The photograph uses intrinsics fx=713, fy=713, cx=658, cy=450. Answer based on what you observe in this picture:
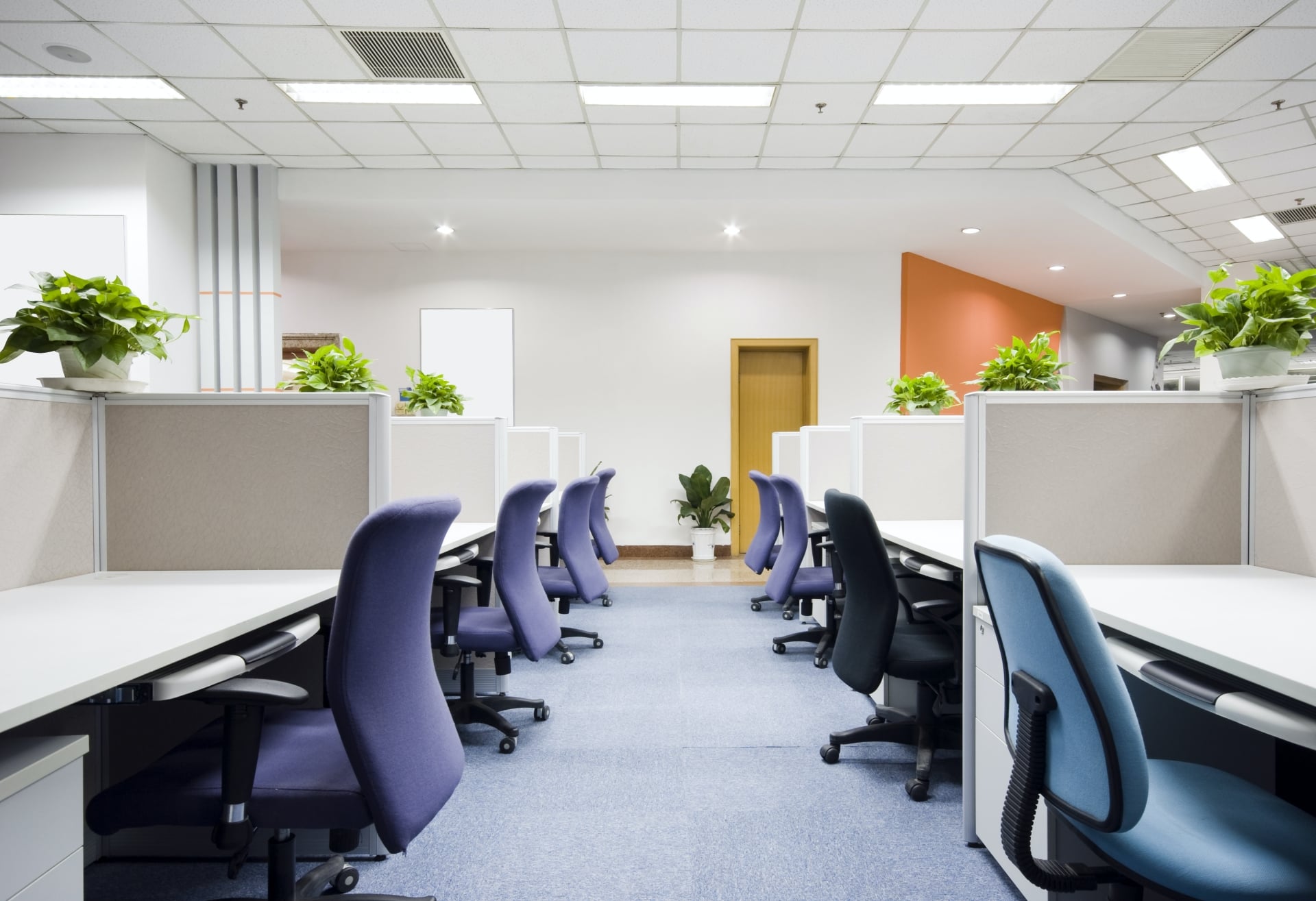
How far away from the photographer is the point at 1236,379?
4.89 ft

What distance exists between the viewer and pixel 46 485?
1.36 metres

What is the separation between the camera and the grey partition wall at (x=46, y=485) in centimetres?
128

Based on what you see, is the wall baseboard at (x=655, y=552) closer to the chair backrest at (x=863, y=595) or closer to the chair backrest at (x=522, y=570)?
the chair backrest at (x=522, y=570)

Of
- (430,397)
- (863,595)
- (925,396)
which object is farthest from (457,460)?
(925,396)

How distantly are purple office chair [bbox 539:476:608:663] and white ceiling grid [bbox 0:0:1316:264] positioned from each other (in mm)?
2037

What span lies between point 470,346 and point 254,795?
520cm

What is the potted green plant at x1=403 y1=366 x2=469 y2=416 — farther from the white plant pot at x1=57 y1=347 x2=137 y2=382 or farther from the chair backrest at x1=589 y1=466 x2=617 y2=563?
the white plant pot at x1=57 y1=347 x2=137 y2=382

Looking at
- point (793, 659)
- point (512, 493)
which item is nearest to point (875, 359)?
point (793, 659)

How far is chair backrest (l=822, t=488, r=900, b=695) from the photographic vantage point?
166 centimetres

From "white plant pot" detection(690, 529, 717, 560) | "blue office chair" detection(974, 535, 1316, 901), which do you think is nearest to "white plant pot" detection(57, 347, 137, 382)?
→ "blue office chair" detection(974, 535, 1316, 901)

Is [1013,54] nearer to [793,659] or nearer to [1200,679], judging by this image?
[793,659]

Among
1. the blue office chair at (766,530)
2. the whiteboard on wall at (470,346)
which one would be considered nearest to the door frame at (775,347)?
the whiteboard on wall at (470,346)

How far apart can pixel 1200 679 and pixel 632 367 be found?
17.1 ft

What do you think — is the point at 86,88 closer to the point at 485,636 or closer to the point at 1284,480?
the point at 485,636
